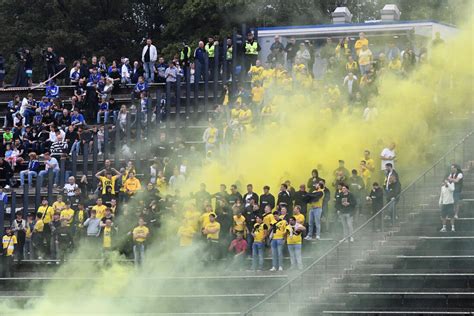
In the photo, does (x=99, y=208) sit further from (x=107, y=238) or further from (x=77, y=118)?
(x=77, y=118)

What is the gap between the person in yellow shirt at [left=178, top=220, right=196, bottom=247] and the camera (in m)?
32.7

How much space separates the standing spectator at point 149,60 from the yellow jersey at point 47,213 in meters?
7.53

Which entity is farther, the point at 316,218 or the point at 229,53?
the point at 229,53

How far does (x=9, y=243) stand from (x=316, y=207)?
7364mm

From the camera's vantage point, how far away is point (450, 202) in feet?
103

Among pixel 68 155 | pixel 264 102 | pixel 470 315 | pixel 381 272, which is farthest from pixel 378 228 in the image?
pixel 68 155

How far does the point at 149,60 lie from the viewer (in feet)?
137

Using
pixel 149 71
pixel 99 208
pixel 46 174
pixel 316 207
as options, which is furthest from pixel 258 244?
pixel 149 71

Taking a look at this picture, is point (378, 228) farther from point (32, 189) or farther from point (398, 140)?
point (32, 189)

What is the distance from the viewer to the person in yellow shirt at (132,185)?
3528 cm

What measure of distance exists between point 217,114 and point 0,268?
7225 mm

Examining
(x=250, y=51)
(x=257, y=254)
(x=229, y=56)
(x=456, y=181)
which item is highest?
(x=250, y=51)

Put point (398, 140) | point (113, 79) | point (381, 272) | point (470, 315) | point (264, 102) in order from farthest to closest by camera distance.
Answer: point (113, 79)
point (264, 102)
point (398, 140)
point (381, 272)
point (470, 315)

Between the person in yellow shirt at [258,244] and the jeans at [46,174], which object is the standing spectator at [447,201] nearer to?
the person in yellow shirt at [258,244]
